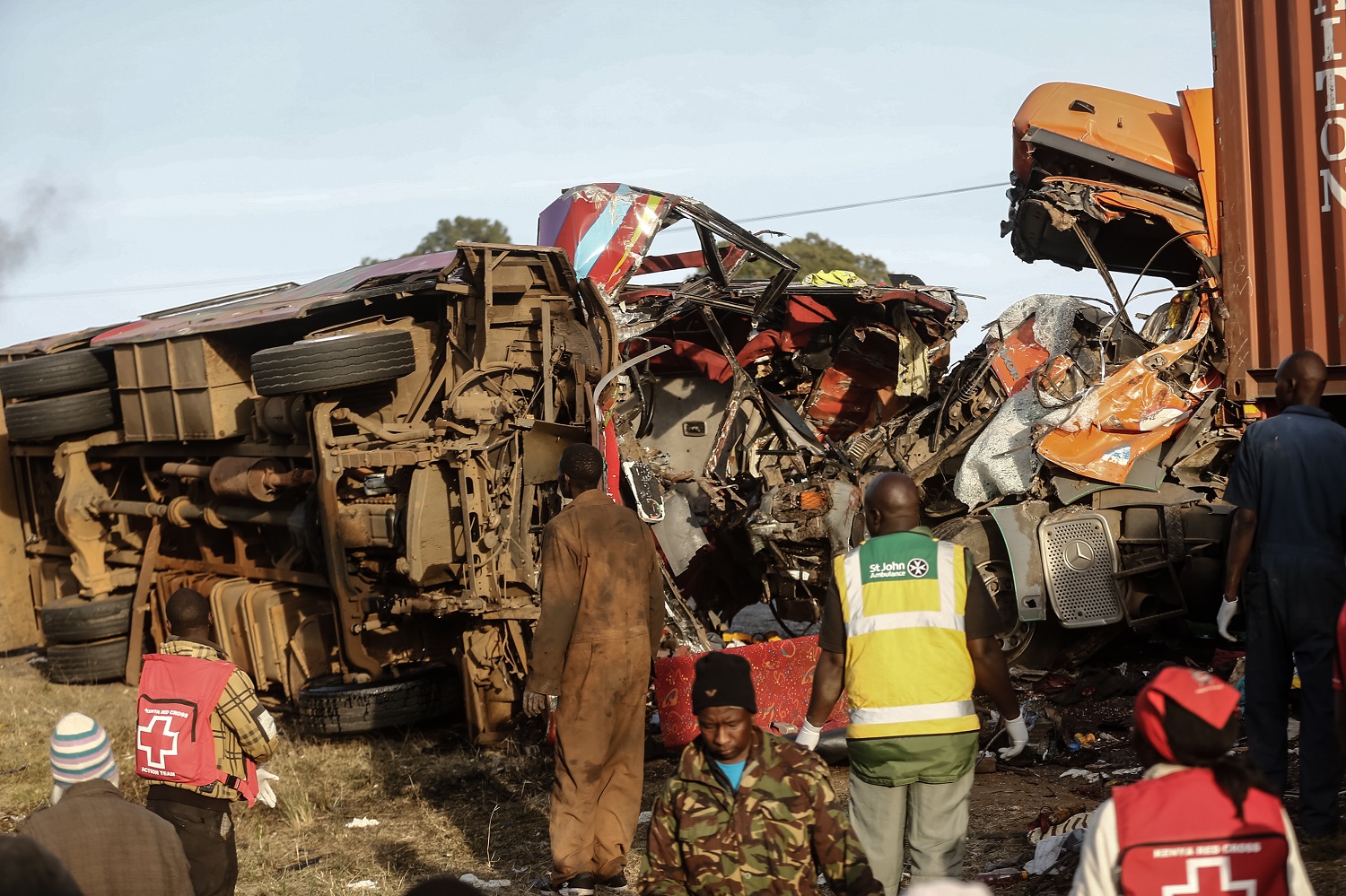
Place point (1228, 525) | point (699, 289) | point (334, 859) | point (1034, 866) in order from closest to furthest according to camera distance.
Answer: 1. point (1034, 866)
2. point (334, 859)
3. point (1228, 525)
4. point (699, 289)

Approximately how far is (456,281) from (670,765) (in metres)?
2.98

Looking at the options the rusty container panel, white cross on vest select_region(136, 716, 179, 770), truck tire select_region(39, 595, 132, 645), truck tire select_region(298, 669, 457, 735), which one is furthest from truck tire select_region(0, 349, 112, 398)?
the rusty container panel

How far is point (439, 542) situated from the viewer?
716cm

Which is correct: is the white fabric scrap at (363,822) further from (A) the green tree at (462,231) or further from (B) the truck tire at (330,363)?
(A) the green tree at (462,231)

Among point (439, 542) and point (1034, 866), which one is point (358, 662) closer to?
point (439, 542)

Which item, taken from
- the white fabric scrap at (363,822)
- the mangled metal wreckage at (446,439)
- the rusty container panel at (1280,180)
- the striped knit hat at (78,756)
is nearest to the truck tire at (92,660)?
the mangled metal wreckage at (446,439)

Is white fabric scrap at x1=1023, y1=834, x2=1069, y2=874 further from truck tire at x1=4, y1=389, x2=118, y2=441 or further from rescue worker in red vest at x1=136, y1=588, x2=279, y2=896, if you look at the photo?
truck tire at x1=4, y1=389, x2=118, y2=441

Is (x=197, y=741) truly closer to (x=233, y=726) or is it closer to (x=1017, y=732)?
(x=233, y=726)

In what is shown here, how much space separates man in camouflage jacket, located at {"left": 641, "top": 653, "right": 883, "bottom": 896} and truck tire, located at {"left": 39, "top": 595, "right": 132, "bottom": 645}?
8101 mm

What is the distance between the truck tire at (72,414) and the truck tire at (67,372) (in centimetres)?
8

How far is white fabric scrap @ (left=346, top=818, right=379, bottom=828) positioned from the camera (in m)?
6.12

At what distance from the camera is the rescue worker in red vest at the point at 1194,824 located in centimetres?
230

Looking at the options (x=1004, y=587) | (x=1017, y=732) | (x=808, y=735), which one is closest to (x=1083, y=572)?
(x=1004, y=587)

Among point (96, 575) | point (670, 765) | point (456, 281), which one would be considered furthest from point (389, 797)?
point (96, 575)
